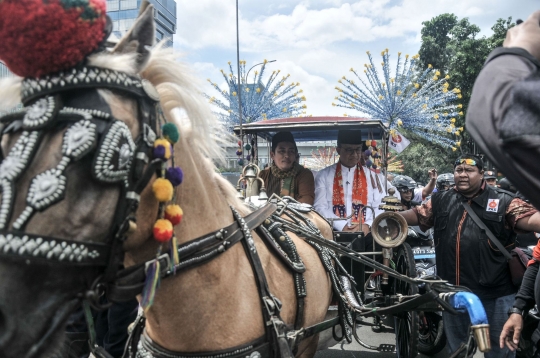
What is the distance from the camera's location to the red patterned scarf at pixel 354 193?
16.5ft

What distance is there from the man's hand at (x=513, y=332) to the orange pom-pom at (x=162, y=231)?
7.40 feet

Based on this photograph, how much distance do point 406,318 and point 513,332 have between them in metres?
1.10

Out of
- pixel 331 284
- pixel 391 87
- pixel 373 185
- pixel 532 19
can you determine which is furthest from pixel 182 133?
pixel 391 87

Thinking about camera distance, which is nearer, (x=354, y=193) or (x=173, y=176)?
(x=173, y=176)

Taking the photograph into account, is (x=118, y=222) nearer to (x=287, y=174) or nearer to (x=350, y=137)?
(x=287, y=174)

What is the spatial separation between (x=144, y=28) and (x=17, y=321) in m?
0.96

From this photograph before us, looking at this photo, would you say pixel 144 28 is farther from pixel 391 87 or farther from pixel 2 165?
pixel 391 87

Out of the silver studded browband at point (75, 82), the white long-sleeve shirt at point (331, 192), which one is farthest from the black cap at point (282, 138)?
the silver studded browband at point (75, 82)

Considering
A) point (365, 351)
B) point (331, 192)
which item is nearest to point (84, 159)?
point (331, 192)

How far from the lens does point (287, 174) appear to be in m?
4.91

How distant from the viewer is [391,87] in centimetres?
589

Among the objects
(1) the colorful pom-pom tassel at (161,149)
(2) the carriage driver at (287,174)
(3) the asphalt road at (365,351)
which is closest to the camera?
(1) the colorful pom-pom tassel at (161,149)

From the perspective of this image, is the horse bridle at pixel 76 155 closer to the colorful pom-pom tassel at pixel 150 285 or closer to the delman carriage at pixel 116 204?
the delman carriage at pixel 116 204

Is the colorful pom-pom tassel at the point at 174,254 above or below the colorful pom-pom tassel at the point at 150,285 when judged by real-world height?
above
